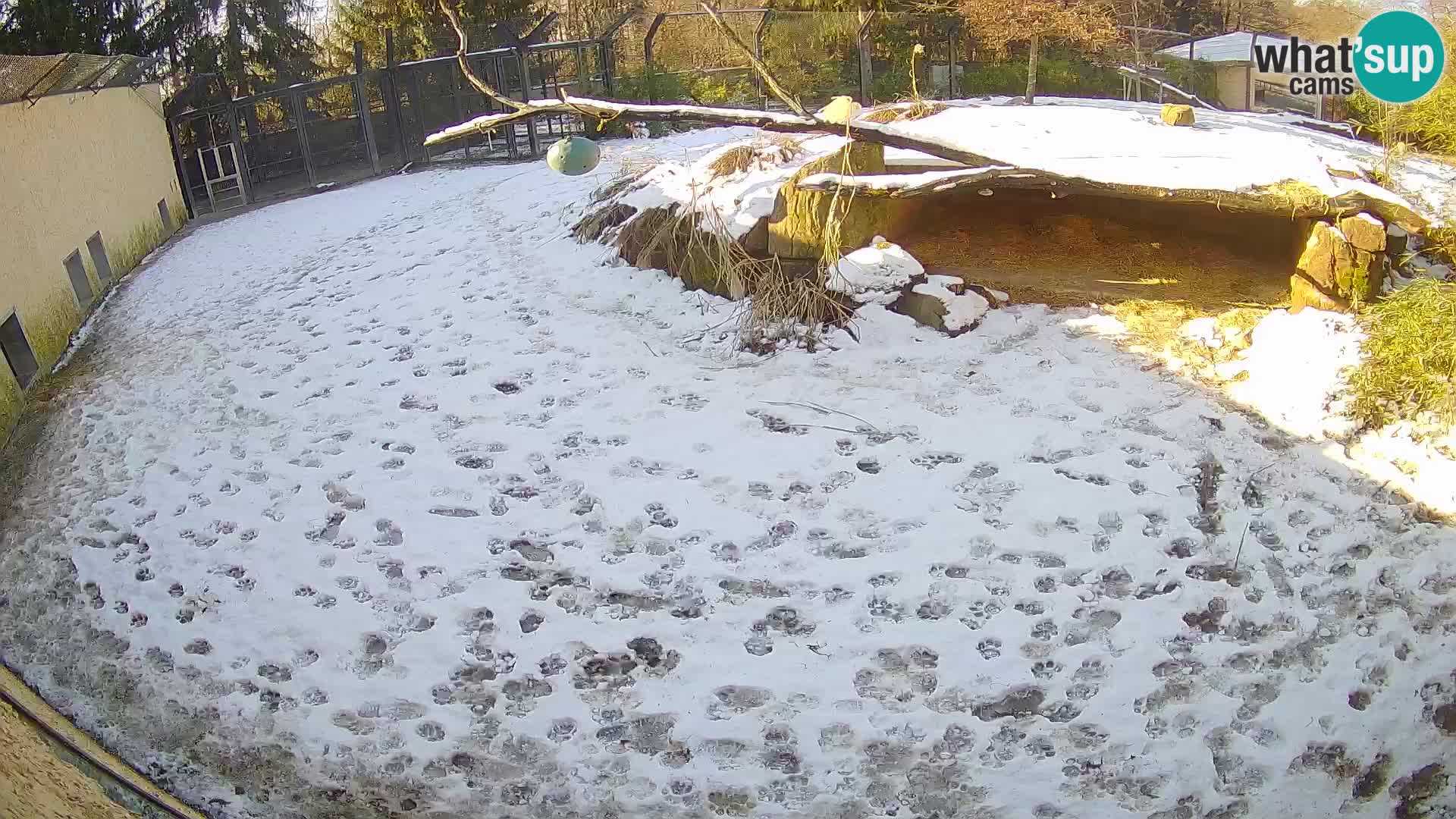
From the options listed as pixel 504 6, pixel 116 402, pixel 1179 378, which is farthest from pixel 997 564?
pixel 504 6

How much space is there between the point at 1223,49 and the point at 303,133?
14.9 meters

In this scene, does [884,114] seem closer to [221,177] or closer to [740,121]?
[740,121]

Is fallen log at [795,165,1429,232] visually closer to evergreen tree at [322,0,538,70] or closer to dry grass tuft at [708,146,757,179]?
dry grass tuft at [708,146,757,179]

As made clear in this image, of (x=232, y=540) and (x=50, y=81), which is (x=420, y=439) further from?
(x=50, y=81)

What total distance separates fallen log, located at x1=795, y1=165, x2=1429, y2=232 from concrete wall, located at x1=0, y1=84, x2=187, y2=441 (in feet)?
19.9

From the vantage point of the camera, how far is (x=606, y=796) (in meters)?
3.57

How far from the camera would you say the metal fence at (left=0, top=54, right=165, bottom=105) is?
7340mm

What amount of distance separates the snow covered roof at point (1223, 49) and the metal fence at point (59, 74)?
15.7m

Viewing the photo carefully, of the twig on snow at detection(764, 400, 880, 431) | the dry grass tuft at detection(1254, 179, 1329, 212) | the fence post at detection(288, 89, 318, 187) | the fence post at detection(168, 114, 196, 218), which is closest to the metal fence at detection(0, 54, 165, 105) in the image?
the fence post at detection(168, 114, 196, 218)

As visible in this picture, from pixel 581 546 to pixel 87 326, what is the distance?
5.95 m

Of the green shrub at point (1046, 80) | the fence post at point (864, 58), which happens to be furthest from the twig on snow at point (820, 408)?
the green shrub at point (1046, 80)

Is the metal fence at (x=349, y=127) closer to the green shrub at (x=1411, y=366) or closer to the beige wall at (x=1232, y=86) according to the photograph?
the beige wall at (x=1232, y=86)

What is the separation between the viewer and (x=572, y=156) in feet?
19.3

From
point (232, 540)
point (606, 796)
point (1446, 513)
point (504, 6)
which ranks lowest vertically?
point (606, 796)
